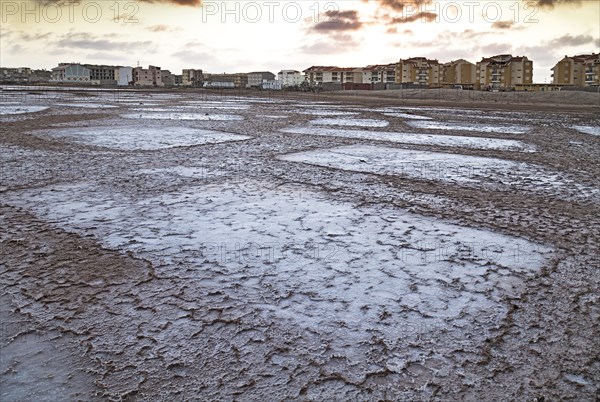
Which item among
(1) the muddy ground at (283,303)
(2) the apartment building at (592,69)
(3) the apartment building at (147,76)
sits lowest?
(1) the muddy ground at (283,303)

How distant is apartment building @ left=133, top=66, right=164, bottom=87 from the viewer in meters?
132

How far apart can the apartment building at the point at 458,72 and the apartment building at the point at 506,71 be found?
17.8ft

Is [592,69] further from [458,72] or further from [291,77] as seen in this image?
[291,77]

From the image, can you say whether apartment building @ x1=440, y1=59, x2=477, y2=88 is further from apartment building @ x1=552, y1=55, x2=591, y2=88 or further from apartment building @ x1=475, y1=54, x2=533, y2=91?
apartment building @ x1=552, y1=55, x2=591, y2=88

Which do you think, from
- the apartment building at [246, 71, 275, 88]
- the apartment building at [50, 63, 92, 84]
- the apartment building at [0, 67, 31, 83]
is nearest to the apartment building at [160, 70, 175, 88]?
the apartment building at [50, 63, 92, 84]

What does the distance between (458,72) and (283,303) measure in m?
108

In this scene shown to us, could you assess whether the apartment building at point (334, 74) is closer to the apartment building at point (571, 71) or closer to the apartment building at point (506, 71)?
the apartment building at point (506, 71)

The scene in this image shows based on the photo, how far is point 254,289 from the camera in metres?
1.88

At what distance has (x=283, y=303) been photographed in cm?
176

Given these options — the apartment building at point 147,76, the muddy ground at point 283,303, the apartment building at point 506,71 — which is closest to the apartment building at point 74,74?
the apartment building at point 147,76

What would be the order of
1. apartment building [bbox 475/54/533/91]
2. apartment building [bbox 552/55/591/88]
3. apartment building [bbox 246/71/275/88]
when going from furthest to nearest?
1. apartment building [bbox 246/71/275/88]
2. apartment building [bbox 475/54/533/91]
3. apartment building [bbox 552/55/591/88]

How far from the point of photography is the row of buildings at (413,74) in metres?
84.6

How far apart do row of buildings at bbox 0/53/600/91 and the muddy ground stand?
67.4 m

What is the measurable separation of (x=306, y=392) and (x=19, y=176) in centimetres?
362
